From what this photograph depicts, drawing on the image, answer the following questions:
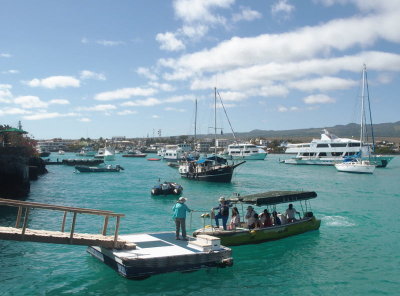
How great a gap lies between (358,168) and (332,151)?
2593 centimetres

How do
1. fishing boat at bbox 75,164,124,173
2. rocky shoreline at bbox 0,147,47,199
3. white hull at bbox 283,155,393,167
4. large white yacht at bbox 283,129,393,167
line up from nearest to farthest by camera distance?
1. rocky shoreline at bbox 0,147,47,199
2. fishing boat at bbox 75,164,124,173
3. white hull at bbox 283,155,393,167
4. large white yacht at bbox 283,129,393,167

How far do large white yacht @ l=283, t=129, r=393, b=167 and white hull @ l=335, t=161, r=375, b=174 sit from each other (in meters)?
15.6

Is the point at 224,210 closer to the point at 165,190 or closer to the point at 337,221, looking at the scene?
the point at 337,221

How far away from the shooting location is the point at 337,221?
28.9 m

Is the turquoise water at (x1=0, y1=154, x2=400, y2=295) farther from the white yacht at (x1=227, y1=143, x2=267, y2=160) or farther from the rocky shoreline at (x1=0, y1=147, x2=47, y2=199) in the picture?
the white yacht at (x1=227, y1=143, x2=267, y2=160)

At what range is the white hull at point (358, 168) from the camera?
2955 inches

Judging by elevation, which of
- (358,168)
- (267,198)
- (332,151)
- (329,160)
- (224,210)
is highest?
(332,151)

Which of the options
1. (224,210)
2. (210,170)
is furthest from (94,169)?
(224,210)

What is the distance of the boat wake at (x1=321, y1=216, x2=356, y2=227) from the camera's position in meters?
27.7

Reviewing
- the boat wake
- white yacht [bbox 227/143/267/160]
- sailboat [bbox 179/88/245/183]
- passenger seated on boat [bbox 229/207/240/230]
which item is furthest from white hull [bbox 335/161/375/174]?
white yacht [bbox 227/143/267/160]

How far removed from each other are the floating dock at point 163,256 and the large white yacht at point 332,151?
83835 mm

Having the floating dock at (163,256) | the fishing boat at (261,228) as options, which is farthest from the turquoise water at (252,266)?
the floating dock at (163,256)

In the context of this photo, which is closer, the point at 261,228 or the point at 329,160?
the point at 261,228

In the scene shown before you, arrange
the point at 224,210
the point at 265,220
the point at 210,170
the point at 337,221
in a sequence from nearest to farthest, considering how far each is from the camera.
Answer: the point at 224,210
the point at 265,220
the point at 337,221
the point at 210,170
